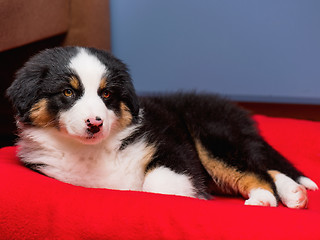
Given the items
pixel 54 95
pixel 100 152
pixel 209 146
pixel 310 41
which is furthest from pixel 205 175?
pixel 310 41

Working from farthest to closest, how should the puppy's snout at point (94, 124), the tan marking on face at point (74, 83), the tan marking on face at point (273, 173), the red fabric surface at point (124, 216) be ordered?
the tan marking on face at point (273, 173) → the tan marking on face at point (74, 83) → the puppy's snout at point (94, 124) → the red fabric surface at point (124, 216)

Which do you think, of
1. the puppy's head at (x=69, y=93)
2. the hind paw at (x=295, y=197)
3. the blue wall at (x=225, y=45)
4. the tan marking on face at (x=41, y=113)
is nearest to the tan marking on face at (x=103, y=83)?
the puppy's head at (x=69, y=93)

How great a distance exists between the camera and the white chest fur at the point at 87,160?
1.81 meters

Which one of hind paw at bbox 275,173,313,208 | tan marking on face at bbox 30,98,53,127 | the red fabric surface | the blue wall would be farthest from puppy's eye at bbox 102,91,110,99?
the blue wall

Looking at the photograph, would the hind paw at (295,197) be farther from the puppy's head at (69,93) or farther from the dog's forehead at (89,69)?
the dog's forehead at (89,69)

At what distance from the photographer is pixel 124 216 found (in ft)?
4.70

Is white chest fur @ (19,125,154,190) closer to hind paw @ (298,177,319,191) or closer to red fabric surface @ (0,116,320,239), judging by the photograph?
red fabric surface @ (0,116,320,239)

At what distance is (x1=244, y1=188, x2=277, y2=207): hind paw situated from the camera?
1.82 meters

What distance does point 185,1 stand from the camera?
12.2 ft

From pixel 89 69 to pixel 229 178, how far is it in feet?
2.82

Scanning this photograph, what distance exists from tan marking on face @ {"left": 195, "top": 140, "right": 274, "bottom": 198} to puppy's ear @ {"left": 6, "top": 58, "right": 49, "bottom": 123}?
2.93 ft

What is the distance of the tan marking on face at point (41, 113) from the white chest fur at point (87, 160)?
0.05 metres

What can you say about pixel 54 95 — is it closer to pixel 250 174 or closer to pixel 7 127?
pixel 250 174

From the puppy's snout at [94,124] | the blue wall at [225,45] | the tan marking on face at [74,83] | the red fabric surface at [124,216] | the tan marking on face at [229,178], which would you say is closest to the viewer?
the red fabric surface at [124,216]
